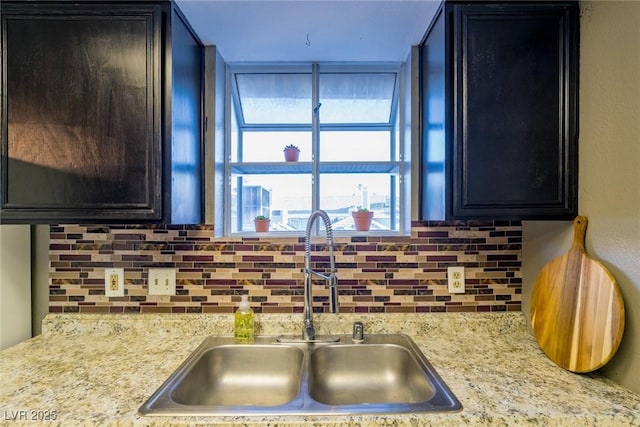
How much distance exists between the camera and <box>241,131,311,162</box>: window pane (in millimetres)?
1699

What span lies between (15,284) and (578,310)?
2.06m

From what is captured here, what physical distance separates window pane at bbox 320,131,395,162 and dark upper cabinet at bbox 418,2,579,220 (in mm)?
591

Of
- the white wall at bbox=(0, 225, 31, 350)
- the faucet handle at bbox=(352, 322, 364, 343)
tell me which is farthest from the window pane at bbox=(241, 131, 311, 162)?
the white wall at bbox=(0, 225, 31, 350)

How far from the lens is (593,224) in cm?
107

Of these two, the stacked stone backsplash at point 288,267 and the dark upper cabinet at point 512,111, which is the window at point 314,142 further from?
the dark upper cabinet at point 512,111

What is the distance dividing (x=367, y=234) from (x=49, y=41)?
1392mm

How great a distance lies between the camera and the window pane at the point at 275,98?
172cm

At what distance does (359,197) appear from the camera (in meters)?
1.70

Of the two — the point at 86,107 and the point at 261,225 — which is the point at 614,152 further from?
the point at 86,107

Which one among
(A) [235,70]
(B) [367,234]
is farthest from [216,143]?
(B) [367,234]

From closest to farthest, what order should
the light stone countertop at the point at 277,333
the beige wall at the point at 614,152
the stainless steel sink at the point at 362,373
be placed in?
the light stone countertop at the point at 277,333
the beige wall at the point at 614,152
the stainless steel sink at the point at 362,373

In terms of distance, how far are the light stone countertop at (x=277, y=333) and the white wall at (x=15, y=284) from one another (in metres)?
0.07

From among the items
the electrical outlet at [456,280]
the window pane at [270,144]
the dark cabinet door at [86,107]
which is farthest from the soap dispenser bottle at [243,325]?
the electrical outlet at [456,280]

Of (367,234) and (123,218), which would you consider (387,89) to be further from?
(123,218)
